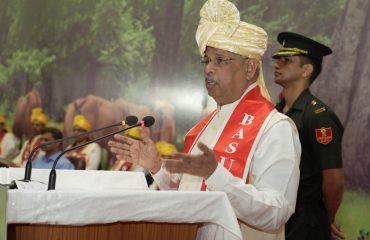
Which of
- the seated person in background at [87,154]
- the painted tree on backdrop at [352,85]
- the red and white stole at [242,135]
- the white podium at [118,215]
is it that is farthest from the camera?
the seated person in background at [87,154]

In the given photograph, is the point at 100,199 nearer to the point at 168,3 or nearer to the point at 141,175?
the point at 141,175

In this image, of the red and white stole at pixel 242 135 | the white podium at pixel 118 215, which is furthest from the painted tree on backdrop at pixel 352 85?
the white podium at pixel 118 215

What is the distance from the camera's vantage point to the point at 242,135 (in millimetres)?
3229

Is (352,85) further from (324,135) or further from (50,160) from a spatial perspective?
(324,135)

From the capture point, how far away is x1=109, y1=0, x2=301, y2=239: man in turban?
2871mm

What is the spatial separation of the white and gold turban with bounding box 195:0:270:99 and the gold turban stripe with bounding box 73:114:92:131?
21.1 ft

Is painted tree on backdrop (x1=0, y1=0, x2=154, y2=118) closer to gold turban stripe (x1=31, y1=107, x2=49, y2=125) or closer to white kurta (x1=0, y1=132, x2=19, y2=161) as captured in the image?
gold turban stripe (x1=31, y1=107, x2=49, y2=125)

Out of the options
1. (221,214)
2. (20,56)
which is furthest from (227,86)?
(20,56)

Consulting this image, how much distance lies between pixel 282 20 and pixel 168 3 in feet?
5.53

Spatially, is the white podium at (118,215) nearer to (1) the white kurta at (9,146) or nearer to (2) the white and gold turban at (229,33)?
(2) the white and gold turban at (229,33)

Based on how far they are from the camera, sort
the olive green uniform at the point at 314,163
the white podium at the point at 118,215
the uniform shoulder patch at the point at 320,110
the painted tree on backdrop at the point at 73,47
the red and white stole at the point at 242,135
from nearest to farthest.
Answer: the white podium at the point at 118,215
the red and white stole at the point at 242,135
the olive green uniform at the point at 314,163
the uniform shoulder patch at the point at 320,110
the painted tree on backdrop at the point at 73,47

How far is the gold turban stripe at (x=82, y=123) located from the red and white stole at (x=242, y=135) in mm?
6298

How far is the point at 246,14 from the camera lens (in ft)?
29.3

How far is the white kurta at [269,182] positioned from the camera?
9.20 ft
